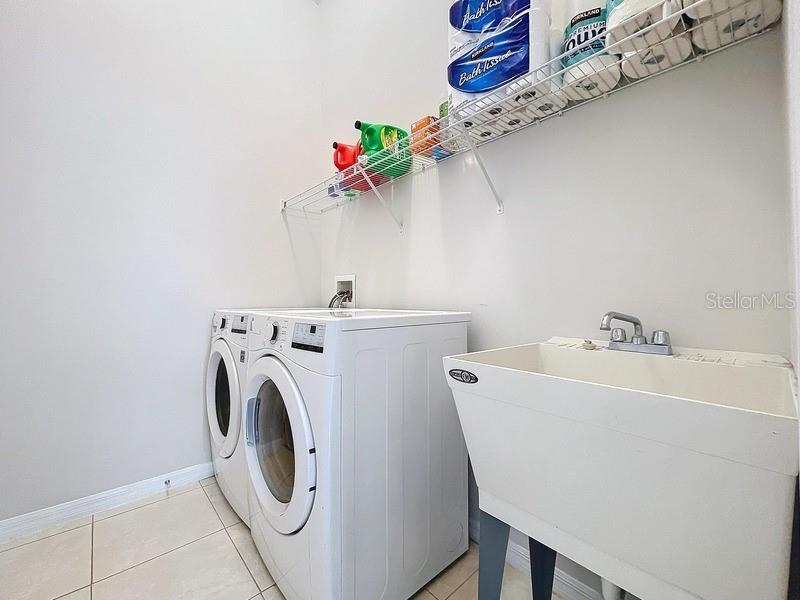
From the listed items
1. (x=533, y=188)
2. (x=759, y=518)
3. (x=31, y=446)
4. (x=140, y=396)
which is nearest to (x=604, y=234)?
(x=533, y=188)

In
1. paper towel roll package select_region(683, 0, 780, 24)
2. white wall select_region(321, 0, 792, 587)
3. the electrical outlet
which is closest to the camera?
paper towel roll package select_region(683, 0, 780, 24)

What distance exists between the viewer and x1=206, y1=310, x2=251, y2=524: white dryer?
4.61 feet

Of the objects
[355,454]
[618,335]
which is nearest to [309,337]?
[355,454]

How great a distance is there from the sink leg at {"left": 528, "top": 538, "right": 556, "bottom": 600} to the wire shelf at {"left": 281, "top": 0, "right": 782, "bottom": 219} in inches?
44.7

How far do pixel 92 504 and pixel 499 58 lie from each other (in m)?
2.51

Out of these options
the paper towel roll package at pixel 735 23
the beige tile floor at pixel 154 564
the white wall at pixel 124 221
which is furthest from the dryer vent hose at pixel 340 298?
the paper towel roll package at pixel 735 23

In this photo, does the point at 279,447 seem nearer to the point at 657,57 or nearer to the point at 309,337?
the point at 309,337

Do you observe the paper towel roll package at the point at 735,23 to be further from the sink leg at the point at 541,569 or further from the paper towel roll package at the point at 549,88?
the sink leg at the point at 541,569

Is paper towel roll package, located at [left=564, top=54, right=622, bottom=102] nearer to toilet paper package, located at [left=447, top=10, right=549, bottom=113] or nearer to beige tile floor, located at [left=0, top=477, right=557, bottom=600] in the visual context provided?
toilet paper package, located at [left=447, top=10, right=549, bottom=113]

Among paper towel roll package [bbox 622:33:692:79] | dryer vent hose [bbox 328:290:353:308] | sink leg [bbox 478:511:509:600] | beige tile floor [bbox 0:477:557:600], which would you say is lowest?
beige tile floor [bbox 0:477:557:600]

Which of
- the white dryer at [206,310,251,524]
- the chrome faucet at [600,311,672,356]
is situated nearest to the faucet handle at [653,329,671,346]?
the chrome faucet at [600,311,672,356]

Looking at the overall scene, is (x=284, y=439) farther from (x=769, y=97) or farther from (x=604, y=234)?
(x=769, y=97)

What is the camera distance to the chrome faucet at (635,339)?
0.88 m

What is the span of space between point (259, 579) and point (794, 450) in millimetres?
1524
